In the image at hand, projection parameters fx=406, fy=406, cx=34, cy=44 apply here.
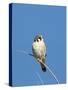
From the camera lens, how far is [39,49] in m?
2.60

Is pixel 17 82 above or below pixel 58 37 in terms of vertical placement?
below

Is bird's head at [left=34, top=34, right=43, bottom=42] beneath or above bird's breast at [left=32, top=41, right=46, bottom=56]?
above

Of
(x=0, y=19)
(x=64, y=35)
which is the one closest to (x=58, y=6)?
(x=64, y=35)

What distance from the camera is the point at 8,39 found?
2479mm

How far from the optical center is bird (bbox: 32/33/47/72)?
8.39 feet

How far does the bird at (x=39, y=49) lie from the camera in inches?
101

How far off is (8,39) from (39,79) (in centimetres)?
33

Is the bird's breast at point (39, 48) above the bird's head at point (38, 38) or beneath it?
beneath

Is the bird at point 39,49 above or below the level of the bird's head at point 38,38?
below

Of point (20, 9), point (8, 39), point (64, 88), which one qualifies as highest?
point (20, 9)

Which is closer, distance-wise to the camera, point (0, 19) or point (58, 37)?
point (0, 19)

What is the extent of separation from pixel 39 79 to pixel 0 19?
45 centimetres

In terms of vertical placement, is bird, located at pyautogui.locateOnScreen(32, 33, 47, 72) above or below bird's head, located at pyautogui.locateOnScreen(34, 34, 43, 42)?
below

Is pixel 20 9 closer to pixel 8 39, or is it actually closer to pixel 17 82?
pixel 8 39
